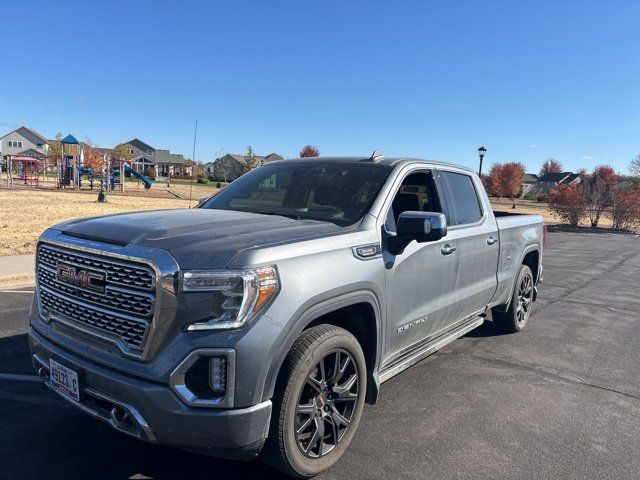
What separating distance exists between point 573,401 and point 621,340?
256 cm

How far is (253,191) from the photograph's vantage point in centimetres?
438

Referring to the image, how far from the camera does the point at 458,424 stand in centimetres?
388

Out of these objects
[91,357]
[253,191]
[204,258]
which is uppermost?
[253,191]

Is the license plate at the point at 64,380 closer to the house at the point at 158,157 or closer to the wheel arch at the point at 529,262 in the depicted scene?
the wheel arch at the point at 529,262

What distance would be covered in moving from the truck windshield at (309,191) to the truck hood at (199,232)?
1.12 ft

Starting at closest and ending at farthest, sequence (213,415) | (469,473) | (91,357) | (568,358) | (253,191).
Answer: (213,415), (91,357), (469,473), (253,191), (568,358)

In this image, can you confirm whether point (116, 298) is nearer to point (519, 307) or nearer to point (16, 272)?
point (519, 307)

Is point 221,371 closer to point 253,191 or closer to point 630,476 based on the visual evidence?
point 253,191

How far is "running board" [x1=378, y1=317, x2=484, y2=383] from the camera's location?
3.61m

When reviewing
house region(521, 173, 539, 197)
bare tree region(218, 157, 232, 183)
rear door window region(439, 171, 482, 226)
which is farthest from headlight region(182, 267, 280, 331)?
house region(521, 173, 539, 197)

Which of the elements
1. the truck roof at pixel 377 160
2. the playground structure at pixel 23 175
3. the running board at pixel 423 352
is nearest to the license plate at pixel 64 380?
the running board at pixel 423 352

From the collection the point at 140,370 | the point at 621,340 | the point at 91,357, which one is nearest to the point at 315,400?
the point at 140,370

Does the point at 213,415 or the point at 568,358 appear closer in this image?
the point at 213,415

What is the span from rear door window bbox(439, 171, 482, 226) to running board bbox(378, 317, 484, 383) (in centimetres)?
101
